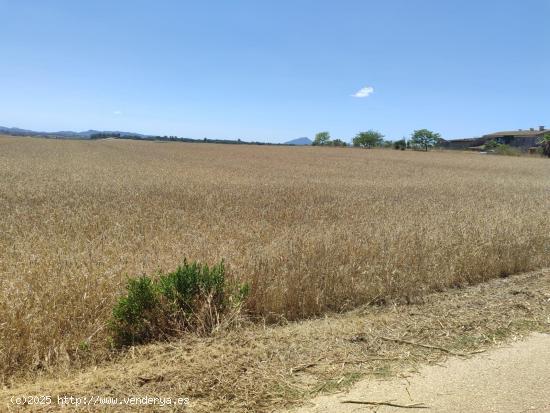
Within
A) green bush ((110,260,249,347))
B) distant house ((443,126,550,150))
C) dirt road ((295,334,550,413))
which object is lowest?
dirt road ((295,334,550,413))

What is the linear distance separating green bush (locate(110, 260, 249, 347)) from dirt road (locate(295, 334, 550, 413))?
1635 mm

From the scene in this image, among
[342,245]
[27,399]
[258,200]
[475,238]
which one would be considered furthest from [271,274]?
[258,200]

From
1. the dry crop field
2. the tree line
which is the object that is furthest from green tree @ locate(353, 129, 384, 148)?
the dry crop field

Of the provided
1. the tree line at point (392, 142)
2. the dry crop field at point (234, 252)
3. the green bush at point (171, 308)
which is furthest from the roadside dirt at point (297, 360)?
the tree line at point (392, 142)

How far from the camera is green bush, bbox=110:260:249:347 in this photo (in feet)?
13.5

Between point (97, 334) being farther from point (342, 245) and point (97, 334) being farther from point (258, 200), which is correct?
point (258, 200)

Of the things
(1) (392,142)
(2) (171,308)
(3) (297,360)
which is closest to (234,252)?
(2) (171,308)

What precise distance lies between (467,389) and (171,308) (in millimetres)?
2893

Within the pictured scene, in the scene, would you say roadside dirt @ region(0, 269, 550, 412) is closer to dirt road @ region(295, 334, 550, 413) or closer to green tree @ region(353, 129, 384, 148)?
dirt road @ region(295, 334, 550, 413)

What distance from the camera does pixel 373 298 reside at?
5469mm

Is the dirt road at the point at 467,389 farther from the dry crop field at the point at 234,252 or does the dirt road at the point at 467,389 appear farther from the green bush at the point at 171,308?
the dry crop field at the point at 234,252

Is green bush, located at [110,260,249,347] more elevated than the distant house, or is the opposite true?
the distant house

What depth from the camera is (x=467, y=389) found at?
323cm

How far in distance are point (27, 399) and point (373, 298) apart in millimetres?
4083
